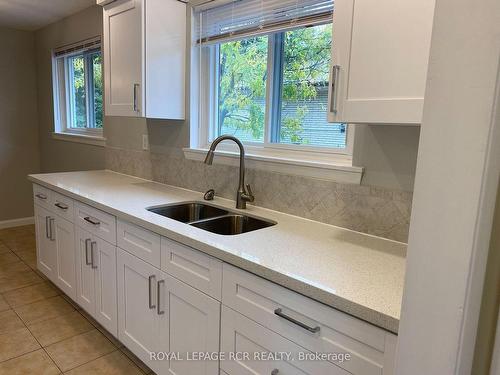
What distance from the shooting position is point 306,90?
1897 mm

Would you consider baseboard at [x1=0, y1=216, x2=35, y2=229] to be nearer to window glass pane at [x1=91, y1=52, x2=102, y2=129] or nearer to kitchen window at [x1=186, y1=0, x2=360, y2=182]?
window glass pane at [x1=91, y1=52, x2=102, y2=129]

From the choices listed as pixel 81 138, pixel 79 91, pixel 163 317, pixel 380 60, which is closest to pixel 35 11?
pixel 79 91

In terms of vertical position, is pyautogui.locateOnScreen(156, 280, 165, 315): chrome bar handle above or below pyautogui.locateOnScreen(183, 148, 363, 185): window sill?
below

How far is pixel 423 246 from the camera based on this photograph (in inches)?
25.0

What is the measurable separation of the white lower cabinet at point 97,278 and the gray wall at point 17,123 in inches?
105

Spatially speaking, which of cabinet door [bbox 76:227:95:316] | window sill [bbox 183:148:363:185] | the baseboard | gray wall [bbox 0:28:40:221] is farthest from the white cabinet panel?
the baseboard

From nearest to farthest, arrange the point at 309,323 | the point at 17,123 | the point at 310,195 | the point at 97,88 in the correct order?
the point at 309,323, the point at 310,195, the point at 97,88, the point at 17,123

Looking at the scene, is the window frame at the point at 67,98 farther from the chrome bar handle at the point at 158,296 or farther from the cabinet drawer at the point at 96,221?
the chrome bar handle at the point at 158,296

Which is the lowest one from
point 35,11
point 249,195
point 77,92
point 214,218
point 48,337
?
point 48,337

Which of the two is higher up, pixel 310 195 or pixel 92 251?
pixel 310 195

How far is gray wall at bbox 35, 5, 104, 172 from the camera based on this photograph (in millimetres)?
3371

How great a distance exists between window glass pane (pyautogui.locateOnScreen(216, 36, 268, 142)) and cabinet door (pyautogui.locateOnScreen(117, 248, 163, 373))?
→ 0.98 metres

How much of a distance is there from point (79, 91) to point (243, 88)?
7.94 ft

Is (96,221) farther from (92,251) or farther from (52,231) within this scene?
(52,231)
